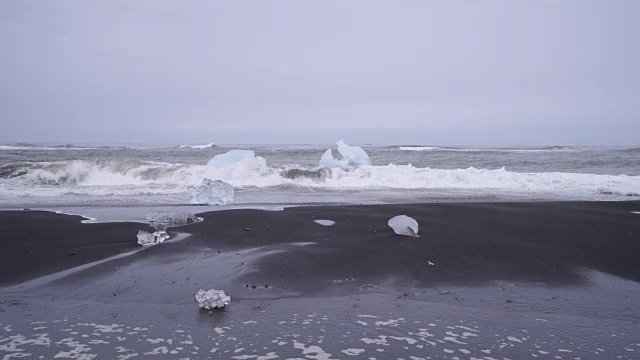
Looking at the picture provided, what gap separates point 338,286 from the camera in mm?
4949

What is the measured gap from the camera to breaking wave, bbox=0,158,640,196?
16.7 m

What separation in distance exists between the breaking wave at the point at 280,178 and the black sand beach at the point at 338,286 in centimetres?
833

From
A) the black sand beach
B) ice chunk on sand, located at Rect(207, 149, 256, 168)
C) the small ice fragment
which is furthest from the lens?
ice chunk on sand, located at Rect(207, 149, 256, 168)

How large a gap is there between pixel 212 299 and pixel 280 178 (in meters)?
14.7

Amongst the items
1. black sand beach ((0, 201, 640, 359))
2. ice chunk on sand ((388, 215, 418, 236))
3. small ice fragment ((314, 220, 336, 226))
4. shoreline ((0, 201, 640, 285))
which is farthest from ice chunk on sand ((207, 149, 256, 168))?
ice chunk on sand ((388, 215, 418, 236))

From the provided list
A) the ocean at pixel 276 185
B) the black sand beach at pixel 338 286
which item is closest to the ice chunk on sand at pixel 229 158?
the ocean at pixel 276 185

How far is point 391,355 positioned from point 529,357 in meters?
1.03

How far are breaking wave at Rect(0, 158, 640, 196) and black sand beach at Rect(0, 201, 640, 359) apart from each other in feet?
27.3

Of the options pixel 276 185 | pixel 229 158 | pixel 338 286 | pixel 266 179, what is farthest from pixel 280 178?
pixel 338 286

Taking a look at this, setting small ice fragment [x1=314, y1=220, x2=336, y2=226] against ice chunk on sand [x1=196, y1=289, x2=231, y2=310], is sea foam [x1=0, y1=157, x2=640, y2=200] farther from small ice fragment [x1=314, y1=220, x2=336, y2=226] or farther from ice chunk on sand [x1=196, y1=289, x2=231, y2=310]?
ice chunk on sand [x1=196, y1=289, x2=231, y2=310]

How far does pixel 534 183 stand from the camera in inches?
667

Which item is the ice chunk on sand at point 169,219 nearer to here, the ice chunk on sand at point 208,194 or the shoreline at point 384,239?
the shoreline at point 384,239

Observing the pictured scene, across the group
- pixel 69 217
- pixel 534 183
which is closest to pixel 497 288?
pixel 69 217

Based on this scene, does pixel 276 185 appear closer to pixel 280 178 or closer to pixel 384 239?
pixel 280 178
